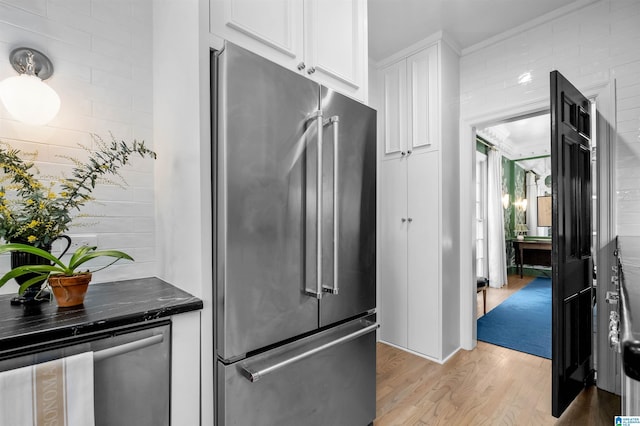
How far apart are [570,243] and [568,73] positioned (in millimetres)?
1386

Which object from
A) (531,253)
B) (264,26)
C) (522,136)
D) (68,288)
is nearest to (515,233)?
(531,253)

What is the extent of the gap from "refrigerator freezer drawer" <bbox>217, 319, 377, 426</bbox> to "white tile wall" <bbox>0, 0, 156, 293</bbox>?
2.75ft

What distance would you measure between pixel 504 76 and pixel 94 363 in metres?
3.31

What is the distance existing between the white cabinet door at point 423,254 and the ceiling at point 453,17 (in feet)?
3.43

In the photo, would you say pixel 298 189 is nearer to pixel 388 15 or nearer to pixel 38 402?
pixel 38 402

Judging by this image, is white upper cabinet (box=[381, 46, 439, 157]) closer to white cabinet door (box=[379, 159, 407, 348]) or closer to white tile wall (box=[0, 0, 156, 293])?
white cabinet door (box=[379, 159, 407, 348])

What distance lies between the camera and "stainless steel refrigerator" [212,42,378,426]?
1154 mm

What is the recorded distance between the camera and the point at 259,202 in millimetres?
1216

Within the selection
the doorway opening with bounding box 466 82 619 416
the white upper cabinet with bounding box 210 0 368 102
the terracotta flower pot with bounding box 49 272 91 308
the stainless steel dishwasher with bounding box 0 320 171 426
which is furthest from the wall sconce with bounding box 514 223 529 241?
the terracotta flower pot with bounding box 49 272 91 308

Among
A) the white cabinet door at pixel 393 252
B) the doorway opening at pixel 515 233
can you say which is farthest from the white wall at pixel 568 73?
the white cabinet door at pixel 393 252

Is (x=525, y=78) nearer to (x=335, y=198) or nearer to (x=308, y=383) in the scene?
(x=335, y=198)

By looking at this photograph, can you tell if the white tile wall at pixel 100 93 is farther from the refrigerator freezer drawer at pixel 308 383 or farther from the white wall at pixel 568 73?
the white wall at pixel 568 73

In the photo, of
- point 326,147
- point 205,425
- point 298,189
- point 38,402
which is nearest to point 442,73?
point 326,147

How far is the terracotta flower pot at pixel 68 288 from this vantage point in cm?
106
